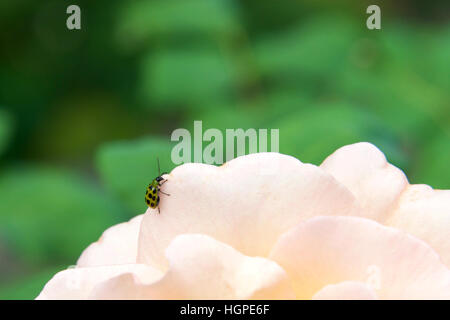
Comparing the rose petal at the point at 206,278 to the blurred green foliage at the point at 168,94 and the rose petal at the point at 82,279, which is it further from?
the blurred green foliage at the point at 168,94

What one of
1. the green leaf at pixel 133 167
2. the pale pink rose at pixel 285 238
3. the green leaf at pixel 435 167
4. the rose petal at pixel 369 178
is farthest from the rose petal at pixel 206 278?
the green leaf at pixel 435 167

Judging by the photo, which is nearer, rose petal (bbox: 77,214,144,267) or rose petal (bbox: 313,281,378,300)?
rose petal (bbox: 313,281,378,300)

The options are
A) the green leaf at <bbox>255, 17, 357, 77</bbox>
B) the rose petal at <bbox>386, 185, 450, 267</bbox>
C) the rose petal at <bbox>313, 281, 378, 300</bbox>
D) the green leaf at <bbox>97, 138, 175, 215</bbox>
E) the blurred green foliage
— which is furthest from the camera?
the green leaf at <bbox>255, 17, 357, 77</bbox>

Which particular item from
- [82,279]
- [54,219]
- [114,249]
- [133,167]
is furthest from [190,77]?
[82,279]

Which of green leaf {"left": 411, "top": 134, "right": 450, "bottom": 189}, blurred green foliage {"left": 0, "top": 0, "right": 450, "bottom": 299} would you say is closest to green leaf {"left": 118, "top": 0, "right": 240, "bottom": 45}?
blurred green foliage {"left": 0, "top": 0, "right": 450, "bottom": 299}

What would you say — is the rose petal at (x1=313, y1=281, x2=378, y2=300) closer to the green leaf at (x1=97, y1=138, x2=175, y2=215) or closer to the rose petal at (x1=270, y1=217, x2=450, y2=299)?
the rose petal at (x1=270, y1=217, x2=450, y2=299)

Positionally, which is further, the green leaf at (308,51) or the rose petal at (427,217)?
the green leaf at (308,51)

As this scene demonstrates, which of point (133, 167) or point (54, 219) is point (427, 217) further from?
point (54, 219)
